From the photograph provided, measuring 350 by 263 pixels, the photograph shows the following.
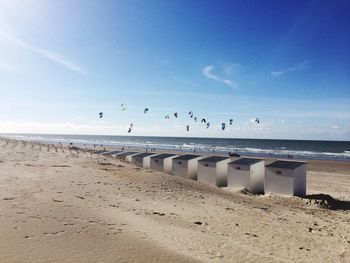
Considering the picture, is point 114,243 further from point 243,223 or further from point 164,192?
point 164,192

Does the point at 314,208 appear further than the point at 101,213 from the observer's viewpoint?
Yes

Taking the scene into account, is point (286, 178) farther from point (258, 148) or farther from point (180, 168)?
point (258, 148)

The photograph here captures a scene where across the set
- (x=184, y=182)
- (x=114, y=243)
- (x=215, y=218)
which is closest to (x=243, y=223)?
(x=215, y=218)

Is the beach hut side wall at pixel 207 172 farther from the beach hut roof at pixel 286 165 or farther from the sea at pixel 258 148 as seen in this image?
the sea at pixel 258 148

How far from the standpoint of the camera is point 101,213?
8.51 m

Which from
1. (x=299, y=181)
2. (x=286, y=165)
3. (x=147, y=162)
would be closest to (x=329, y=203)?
(x=299, y=181)

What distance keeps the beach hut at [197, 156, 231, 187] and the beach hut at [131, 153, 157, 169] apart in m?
5.55

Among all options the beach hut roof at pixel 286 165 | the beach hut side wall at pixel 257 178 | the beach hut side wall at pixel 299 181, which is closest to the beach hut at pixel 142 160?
the beach hut side wall at pixel 257 178

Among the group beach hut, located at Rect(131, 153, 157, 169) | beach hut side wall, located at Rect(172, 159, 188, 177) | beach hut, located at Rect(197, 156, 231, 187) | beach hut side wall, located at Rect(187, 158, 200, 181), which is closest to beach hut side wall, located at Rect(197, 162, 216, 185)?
beach hut, located at Rect(197, 156, 231, 187)

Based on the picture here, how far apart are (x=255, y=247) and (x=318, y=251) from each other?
6.74 ft

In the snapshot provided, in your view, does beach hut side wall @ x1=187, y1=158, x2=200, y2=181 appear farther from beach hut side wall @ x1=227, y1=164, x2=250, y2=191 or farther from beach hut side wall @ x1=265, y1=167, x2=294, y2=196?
beach hut side wall @ x1=265, y1=167, x2=294, y2=196

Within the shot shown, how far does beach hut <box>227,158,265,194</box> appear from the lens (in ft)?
65.7

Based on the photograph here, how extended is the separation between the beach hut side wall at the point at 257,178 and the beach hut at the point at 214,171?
8.71 feet

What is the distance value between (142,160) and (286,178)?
524 inches
